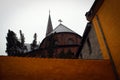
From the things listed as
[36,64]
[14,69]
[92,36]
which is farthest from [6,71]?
[92,36]

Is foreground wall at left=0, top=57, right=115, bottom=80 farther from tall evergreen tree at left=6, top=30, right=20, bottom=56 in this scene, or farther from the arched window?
the arched window

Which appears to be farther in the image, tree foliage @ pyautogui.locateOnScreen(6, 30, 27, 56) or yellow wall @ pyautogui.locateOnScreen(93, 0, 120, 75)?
tree foliage @ pyautogui.locateOnScreen(6, 30, 27, 56)

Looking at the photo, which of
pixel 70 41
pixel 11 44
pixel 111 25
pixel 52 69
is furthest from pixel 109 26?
pixel 70 41

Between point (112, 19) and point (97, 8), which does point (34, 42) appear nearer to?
point (97, 8)

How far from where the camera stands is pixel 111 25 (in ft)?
20.4

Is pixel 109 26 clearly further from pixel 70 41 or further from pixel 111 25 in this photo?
pixel 70 41

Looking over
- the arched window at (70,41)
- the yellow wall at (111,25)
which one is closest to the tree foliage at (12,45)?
the yellow wall at (111,25)

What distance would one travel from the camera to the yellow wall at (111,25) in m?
5.68

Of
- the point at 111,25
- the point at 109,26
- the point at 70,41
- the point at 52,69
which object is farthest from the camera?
the point at 70,41

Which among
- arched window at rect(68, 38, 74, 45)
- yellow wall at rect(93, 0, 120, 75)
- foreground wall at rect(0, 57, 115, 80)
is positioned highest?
arched window at rect(68, 38, 74, 45)

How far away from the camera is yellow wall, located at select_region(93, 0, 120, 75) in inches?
224

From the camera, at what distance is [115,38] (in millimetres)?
5883

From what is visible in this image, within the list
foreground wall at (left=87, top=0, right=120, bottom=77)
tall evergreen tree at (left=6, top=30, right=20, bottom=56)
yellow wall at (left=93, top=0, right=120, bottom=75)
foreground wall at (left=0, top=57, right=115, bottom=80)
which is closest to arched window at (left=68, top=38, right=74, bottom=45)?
tall evergreen tree at (left=6, top=30, right=20, bottom=56)

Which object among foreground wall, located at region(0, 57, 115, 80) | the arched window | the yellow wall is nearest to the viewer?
foreground wall, located at region(0, 57, 115, 80)
